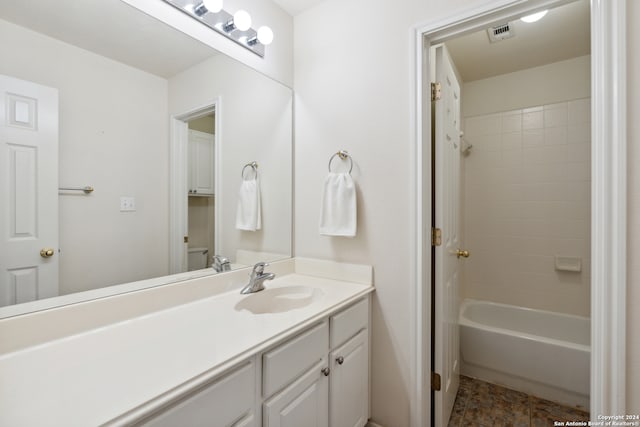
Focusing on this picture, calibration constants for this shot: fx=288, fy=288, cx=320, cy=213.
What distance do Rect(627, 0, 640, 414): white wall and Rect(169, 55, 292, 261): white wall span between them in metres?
1.48

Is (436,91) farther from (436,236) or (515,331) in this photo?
(515,331)

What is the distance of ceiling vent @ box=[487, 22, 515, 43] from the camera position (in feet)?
6.14

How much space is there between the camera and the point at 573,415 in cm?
170

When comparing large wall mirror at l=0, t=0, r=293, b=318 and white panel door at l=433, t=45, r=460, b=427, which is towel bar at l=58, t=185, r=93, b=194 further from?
white panel door at l=433, t=45, r=460, b=427

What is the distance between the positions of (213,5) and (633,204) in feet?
5.76

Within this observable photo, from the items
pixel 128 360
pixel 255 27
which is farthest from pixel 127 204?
pixel 255 27

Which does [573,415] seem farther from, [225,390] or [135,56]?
[135,56]

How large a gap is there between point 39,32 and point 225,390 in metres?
1.21

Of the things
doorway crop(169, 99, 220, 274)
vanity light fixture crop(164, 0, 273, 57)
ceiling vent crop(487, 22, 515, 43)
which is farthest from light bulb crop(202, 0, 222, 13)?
ceiling vent crop(487, 22, 515, 43)

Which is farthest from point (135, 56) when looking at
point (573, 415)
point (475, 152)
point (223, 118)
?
point (573, 415)

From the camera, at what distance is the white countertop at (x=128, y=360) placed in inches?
22.5

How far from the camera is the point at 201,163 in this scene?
138cm

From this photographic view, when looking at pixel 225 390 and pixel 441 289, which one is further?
pixel 441 289

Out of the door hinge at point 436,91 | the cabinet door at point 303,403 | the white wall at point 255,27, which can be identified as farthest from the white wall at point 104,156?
the door hinge at point 436,91
